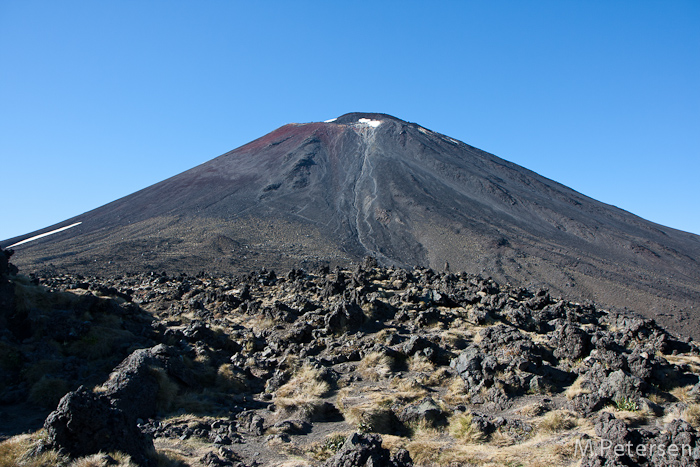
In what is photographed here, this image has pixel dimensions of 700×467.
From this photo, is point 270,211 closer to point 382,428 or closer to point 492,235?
point 492,235

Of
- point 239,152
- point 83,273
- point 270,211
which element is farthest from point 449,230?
point 239,152

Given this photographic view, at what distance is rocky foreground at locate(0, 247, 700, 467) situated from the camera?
5.62m

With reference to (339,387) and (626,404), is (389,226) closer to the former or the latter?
(339,387)

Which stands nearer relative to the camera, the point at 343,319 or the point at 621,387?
the point at 621,387

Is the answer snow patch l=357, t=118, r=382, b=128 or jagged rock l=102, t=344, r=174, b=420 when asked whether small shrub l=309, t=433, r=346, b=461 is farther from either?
snow patch l=357, t=118, r=382, b=128

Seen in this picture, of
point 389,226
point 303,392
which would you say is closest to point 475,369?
point 303,392

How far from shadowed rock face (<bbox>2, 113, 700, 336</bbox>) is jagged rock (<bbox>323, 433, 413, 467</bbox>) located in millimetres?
32921

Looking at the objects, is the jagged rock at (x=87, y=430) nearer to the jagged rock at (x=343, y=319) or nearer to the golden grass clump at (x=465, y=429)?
the golden grass clump at (x=465, y=429)

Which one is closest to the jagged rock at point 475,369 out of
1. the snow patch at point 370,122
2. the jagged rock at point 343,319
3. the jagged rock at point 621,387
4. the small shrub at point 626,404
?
the jagged rock at point 621,387

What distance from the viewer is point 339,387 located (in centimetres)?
1021

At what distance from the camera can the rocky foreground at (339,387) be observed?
562cm

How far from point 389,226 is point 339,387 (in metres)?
45.9

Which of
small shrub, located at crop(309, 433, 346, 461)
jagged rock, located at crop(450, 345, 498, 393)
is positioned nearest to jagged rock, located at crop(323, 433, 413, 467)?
small shrub, located at crop(309, 433, 346, 461)

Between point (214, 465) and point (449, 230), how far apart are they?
49000 mm
